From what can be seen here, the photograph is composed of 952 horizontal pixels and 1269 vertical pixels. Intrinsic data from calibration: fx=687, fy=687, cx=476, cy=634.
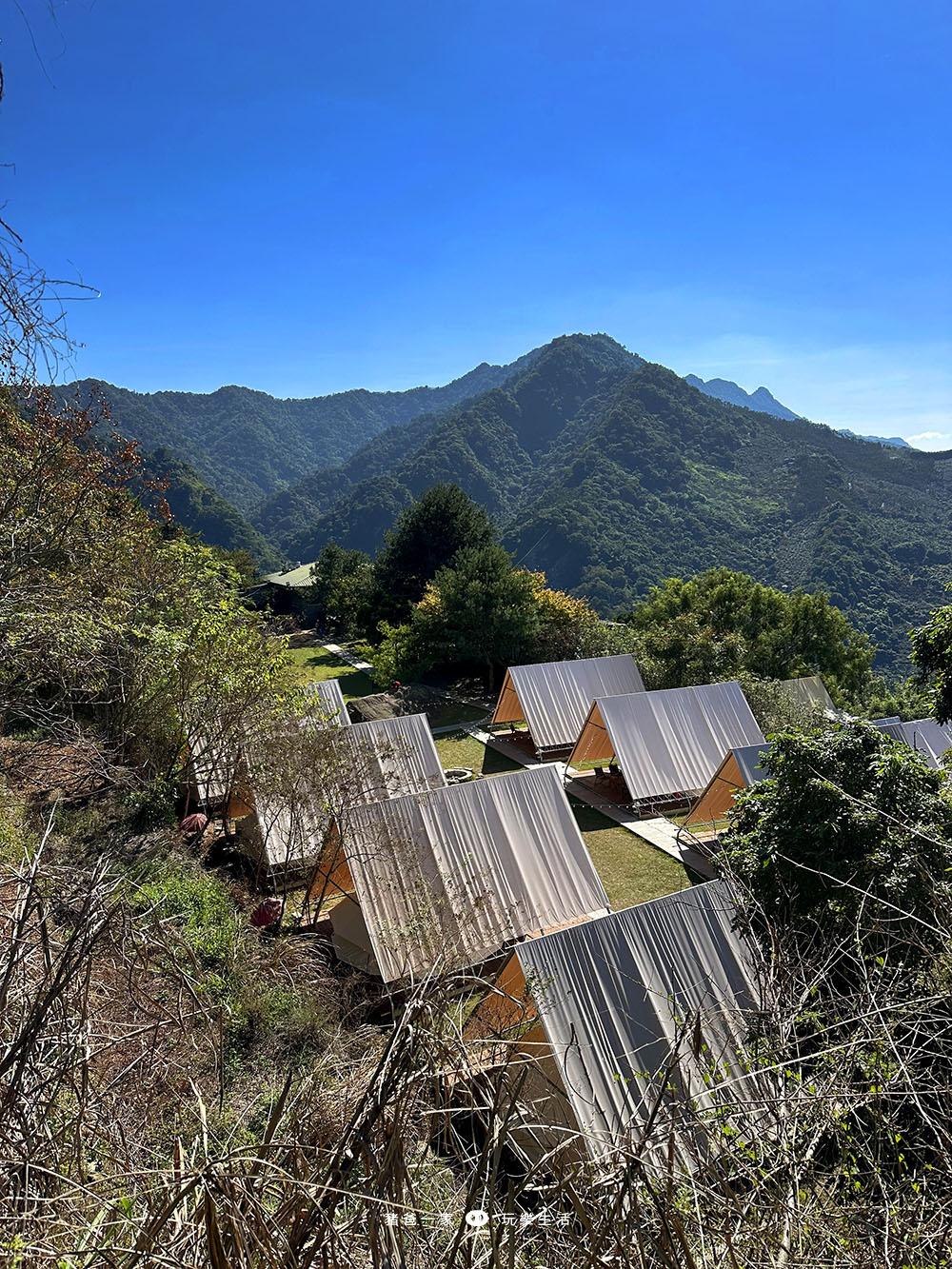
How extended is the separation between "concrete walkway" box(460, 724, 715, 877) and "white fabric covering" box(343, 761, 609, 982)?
2030mm

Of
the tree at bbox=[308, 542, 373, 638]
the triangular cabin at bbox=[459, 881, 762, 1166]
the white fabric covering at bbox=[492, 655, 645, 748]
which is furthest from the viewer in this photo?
the tree at bbox=[308, 542, 373, 638]

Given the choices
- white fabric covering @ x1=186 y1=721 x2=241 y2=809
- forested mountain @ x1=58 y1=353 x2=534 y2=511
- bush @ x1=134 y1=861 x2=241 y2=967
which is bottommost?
bush @ x1=134 y1=861 x2=241 y2=967

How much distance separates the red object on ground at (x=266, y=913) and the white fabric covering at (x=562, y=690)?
858cm

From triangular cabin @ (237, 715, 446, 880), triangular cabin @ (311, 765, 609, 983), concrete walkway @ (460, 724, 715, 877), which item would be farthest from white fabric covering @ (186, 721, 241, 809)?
concrete walkway @ (460, 724, 715, 877)

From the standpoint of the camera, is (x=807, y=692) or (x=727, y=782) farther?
(x=807, y=692)

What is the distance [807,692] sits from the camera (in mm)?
18109

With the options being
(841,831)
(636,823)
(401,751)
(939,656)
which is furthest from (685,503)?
(841,831)

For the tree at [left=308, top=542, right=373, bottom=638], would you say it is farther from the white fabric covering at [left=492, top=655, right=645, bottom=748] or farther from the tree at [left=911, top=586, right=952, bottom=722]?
the tree at [left=911, top=586, right=952, bottom=722]

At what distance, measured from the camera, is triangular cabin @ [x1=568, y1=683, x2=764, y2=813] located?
44.0 ft

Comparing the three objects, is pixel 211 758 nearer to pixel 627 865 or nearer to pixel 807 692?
pixel 627 865

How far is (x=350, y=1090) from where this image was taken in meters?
2.16

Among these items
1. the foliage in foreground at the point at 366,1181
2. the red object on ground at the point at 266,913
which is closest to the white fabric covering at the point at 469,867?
the red object on ground at the point at 266,913

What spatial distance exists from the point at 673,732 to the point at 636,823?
83.2 inches

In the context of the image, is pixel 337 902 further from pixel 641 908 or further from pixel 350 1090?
pixel 350 1090
